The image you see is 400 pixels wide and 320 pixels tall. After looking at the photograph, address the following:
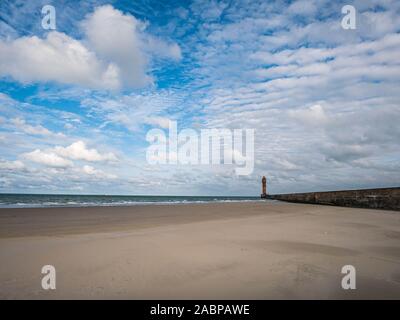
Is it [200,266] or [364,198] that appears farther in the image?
[364,198]

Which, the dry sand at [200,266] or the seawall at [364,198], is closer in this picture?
the dry sand at [200,266]

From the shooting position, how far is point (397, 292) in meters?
3.07

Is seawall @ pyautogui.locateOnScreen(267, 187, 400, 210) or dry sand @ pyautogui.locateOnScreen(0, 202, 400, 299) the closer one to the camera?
dry sand @ pyautogui.locateOnScreen(0, 202, 400, 299)

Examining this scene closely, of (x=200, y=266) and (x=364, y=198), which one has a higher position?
(x=200, y=266)

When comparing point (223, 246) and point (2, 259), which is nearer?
point (2, 259)

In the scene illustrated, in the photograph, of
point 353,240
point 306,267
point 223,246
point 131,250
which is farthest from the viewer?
point 353,240

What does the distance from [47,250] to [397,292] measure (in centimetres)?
601
